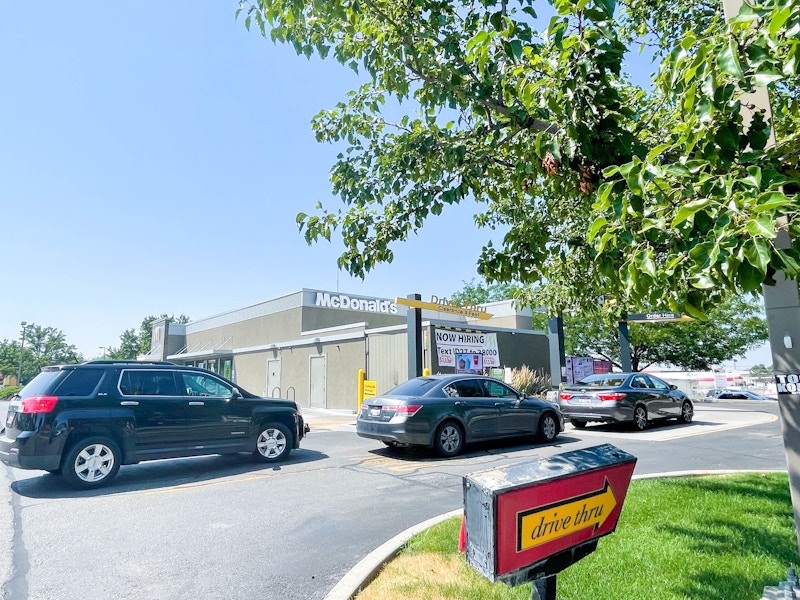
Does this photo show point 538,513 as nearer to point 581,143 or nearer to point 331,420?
point 581,143

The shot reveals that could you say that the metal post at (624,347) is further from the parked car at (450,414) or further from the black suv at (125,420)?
the black suv at (125,420)

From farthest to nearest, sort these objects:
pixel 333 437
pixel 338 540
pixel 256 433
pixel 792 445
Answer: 1. pixel 333 437
2. pixel 256 433
3. pixel 338 540
4. pixel 792 445

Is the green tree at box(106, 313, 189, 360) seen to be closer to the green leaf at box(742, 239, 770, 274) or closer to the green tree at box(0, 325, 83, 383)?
the green tree at box(0, 325, 83, 383)

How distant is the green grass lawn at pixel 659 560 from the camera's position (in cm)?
366

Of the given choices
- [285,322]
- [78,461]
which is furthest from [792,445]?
[285,322]

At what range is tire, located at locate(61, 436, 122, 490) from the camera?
→ 7.12m

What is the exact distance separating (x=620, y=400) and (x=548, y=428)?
9.05ft

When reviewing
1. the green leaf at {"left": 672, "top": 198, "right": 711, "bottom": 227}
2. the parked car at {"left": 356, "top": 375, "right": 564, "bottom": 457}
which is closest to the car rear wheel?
the parked car at {"left": 356, "top": 375, "right": 564, "bottom": 457}

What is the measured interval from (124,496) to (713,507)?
23.2ft

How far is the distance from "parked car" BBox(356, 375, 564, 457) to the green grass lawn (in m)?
4.08

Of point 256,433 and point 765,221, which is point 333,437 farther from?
point 765,221

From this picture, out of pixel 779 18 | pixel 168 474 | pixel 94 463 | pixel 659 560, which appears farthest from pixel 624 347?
pixel 779 18

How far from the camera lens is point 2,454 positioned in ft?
23.5

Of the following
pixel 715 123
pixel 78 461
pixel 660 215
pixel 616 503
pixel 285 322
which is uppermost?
pixel 285 322
